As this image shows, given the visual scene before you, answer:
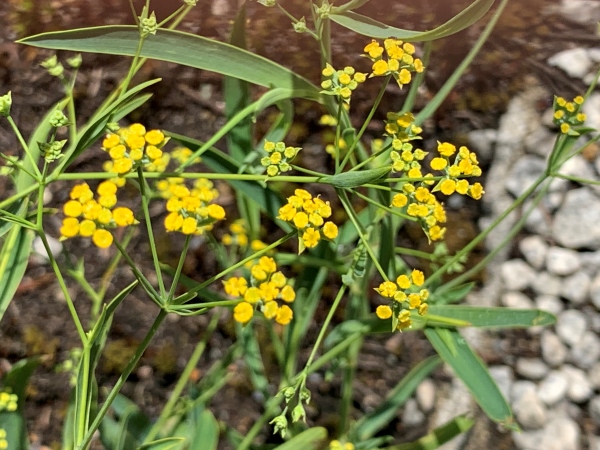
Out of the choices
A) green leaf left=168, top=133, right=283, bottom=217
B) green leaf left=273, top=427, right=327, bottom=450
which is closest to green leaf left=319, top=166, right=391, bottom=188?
green leaf left=168, top=133, right=283, bottom=217

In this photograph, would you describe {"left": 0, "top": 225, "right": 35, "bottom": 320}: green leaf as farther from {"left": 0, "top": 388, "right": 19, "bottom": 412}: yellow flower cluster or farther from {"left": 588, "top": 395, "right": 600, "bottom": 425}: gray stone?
{"left": 588, "top": 395, "right": 600, "bottom": 425}: gray stone

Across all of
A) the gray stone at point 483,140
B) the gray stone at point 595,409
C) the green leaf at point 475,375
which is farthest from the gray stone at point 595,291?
the green leaf at point 475,375

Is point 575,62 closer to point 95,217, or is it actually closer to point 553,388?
point 553,388

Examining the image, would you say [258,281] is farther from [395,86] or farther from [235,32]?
[395,86]

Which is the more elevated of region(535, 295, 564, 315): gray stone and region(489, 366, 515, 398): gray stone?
region(535, 295, 564, 315): gray stone

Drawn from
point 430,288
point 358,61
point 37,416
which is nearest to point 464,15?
point 430,288

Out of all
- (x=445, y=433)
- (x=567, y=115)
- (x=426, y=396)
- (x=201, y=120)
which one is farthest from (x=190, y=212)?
(x=426, y=396)
